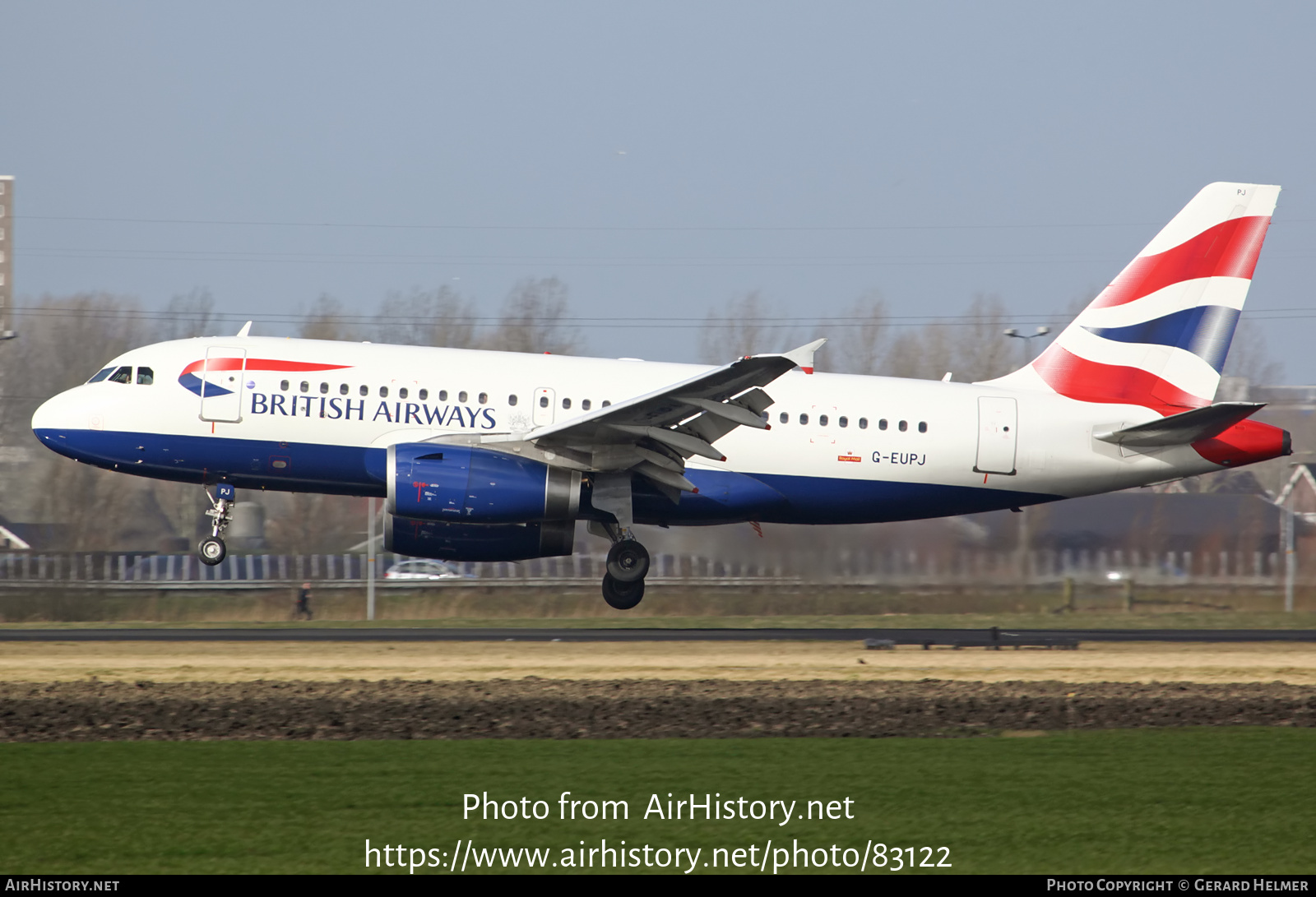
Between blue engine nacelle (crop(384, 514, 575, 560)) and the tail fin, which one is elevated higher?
the tail fin

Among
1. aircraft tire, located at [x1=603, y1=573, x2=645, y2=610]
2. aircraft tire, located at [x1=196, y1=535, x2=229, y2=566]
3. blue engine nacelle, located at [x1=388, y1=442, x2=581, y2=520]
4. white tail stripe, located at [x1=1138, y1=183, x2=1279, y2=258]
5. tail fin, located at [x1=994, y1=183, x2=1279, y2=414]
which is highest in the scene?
white tail stripe, located at [x1=1138, y1=183, x2=1279, y2=258]

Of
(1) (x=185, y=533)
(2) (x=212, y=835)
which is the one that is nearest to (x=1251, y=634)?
(2) (x=212, y=835)

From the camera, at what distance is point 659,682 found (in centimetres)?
1764

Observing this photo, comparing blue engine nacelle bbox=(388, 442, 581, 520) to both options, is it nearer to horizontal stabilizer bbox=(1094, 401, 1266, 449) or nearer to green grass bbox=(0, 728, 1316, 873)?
green grass bbox=(0, 728, 1316, 873)

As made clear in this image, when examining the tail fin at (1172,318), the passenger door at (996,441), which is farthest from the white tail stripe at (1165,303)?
the passenger door at (996,441)

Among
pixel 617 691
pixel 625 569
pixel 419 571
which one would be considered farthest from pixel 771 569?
pixel 419 571

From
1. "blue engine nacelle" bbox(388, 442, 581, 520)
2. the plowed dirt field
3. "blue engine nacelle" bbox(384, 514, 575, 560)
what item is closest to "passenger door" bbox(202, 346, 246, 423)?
"blue engine nacelle" bbox(388, 442, 581, 520)

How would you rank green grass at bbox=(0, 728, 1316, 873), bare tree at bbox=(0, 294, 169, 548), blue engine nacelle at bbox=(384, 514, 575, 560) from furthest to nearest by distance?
bare tree at bbox=(0, 294, 169, 548) → blue engine nacelle at bbox=(384, 514, 575, 560) → green grass at bbox=(0, 728, 1316, 873)

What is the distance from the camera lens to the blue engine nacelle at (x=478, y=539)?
23234 millimetres

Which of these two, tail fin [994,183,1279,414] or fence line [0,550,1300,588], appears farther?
fence line [0,550,1300,588]

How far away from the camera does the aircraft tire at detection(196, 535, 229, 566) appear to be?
74.9ft

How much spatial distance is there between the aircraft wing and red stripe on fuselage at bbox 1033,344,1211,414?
5.84 m

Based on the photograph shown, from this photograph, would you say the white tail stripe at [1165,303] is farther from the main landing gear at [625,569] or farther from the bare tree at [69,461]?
the bare tree at [69,461]

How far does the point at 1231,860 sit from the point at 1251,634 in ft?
64.7
